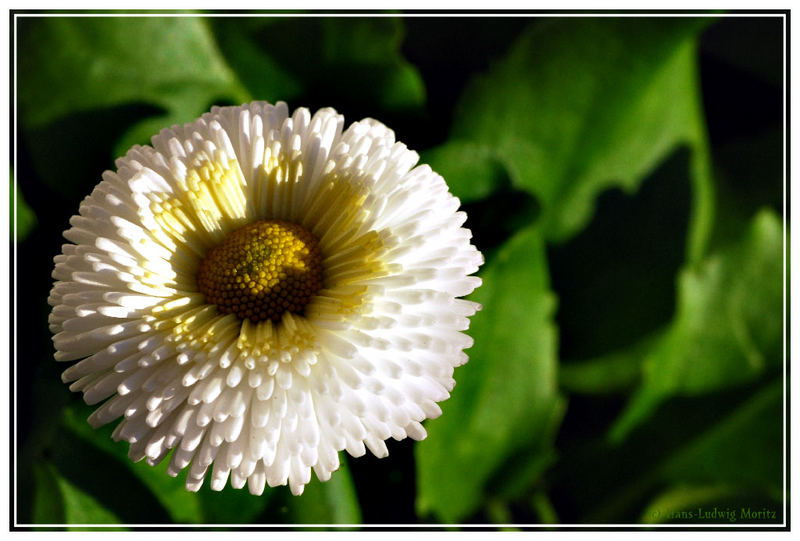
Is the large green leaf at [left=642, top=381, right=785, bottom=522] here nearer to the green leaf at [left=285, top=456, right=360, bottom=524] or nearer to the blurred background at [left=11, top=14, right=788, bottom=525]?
the blurred background at [left=11, top=14, right=788, bottom=525]

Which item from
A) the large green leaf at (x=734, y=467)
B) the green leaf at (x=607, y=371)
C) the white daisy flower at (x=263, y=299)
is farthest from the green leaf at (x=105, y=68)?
the large green leaf at (x=734, y=467)

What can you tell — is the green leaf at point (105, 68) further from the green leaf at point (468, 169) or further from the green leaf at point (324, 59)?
the green leaf at point (468, 169)

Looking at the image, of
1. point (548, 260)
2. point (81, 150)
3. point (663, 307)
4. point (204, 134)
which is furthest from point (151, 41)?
point (663, 307)

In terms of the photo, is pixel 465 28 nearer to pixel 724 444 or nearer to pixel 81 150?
pixel 81 150

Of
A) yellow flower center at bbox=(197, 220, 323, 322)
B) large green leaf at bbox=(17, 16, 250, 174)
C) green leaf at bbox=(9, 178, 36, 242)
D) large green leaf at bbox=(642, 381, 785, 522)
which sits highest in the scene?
large green leaf at bbox=(17, 16, 250, 174)

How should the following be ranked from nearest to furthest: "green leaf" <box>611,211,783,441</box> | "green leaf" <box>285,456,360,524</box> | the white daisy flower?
the white daisy flower
"green leaf" <box>285,456,360,524</box>
"green leaf" <box>611,211,783,441</box>

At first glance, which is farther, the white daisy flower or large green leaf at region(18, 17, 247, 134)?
large green leaf at region(18, 17, 247, 134)

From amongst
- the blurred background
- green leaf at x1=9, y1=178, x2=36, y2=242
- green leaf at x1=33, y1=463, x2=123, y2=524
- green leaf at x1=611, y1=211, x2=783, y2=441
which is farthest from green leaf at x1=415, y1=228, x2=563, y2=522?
green leaf at x1=9, y1=178, x2=36, y2=242

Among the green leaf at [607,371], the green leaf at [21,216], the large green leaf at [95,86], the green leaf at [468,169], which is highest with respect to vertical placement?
the large green leaf at [95,86]

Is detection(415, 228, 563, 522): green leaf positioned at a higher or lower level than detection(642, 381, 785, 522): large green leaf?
higher
